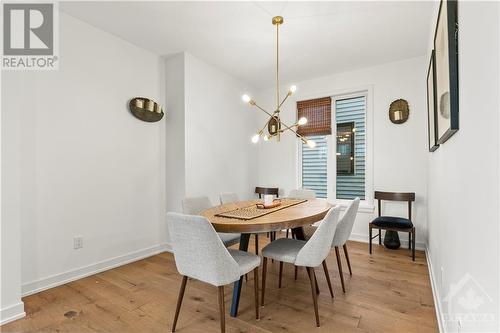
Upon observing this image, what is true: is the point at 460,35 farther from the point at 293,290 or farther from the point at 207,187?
the point at 207,187

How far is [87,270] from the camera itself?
9.26ft

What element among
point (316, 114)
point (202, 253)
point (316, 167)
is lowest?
point (202, 253)

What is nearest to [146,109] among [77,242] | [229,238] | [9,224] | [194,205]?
[194,205]

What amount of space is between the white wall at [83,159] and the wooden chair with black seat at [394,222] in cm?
289

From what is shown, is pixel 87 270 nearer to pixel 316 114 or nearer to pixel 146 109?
pixel 146 109

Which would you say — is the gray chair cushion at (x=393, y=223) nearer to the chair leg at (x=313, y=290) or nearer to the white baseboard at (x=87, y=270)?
the chair leg at (x=313, y=290)

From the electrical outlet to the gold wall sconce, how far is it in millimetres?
1529

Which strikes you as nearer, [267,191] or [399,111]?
[399,111]

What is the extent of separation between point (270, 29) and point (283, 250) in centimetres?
232

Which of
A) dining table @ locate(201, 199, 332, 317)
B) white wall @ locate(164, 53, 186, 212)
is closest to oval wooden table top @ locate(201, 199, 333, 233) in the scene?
dining table @ locate(201, 199, 332, 317)

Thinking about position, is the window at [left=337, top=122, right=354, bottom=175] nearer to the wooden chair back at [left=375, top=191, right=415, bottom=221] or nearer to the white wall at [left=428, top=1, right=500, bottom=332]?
the wooden chair back at [left=375, top=191, right=415, bottom=221]

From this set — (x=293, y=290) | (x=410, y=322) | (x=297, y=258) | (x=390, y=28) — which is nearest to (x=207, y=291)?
(x=293, y=290)

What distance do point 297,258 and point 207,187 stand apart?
7.23ft

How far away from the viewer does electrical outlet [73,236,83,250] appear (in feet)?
8.99
